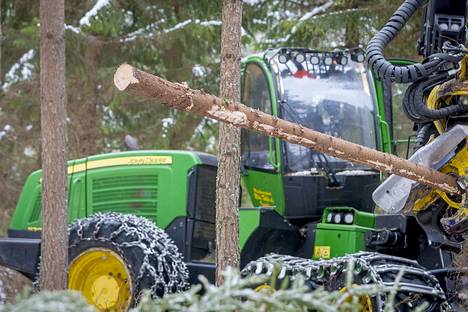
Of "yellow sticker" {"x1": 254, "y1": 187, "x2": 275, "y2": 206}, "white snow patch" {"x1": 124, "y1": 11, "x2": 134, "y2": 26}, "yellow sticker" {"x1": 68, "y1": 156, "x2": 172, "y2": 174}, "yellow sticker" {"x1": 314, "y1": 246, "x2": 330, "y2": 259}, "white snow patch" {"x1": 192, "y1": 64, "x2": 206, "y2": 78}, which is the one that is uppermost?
"white snow patch" {"x1": 124, "y1": 11, "x2": 134, "y2": 26}

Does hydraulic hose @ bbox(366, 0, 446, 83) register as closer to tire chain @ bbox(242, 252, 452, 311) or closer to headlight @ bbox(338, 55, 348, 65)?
tire chain @ bbox(242, 252, 452, 311)

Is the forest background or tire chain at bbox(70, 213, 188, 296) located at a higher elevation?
the forest background

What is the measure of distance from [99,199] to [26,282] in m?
5.63

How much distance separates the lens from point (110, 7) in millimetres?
13250

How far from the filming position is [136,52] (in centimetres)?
1496

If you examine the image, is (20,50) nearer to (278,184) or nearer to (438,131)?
(278,184)

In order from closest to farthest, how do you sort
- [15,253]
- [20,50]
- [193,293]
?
[193,293] < [15,253] < [20,50]

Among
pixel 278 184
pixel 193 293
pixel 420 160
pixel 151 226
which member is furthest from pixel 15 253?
pixel 193 293

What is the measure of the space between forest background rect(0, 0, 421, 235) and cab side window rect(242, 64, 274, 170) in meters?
3.51

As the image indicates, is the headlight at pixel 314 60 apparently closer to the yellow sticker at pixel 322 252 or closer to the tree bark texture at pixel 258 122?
the yellow sticker at pixel 322 252

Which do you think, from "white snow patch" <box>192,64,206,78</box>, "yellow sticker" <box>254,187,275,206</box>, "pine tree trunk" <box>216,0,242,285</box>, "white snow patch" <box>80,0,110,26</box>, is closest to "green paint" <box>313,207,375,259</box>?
"yellow sticker" <box>254,187,275,206</box>

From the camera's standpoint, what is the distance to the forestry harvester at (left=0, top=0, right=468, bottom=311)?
6.85m

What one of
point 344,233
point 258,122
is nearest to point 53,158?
point 344,233

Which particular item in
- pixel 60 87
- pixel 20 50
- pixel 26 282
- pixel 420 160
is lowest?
pixel 26 282
